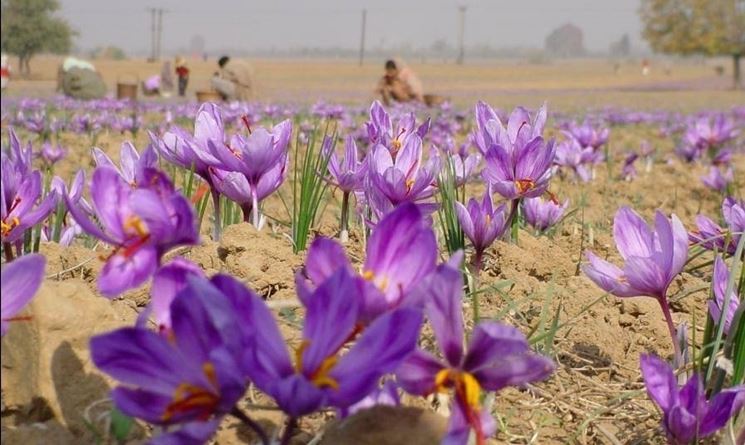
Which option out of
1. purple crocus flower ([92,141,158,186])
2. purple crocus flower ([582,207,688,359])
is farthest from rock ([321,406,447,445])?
purple crocus flower ([92,141,158,186])

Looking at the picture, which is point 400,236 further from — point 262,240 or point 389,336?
point 262,240

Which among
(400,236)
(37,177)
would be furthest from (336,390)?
(37,177)

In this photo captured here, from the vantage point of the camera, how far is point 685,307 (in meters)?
1.98

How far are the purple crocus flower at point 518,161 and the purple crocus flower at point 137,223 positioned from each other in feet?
3.07

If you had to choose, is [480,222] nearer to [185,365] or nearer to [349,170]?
[349,170]

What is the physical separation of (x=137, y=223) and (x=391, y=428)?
325 mm

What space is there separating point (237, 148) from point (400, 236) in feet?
2.89

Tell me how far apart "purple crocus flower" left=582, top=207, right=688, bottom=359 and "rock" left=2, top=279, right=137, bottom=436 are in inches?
28.2

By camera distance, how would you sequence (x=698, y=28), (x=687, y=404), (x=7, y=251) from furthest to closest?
1. (x=698, y=28)
2. (x=7, y=251)
3. (x=687, y=404)

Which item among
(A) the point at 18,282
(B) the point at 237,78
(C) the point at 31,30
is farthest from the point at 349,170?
(C) the point at 31,30

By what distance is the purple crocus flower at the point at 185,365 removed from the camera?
2.41 feet

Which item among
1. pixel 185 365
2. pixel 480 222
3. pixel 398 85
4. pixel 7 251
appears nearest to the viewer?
pixel 185 365

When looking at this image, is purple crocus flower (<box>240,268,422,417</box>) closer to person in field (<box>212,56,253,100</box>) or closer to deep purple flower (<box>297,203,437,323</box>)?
deep purple flower (<box>297,203,437,323</box>)

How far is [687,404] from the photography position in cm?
114
